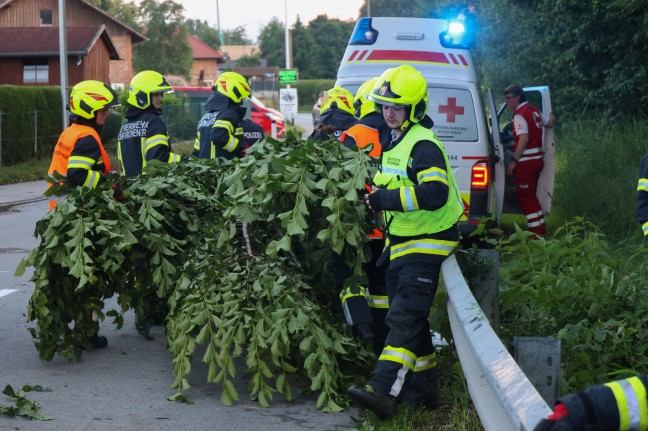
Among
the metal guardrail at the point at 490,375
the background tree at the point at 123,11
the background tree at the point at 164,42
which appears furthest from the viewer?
the background tree at the point at 123,11

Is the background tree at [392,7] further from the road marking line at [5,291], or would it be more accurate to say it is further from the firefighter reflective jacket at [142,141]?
the firefighter reflective jacket at [142,141]

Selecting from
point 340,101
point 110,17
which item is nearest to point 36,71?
point 110,17

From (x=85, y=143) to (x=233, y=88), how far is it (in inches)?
83.6

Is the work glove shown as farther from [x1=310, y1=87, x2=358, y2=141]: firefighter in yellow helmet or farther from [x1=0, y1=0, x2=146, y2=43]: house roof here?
[x1=0, y1=0, x2=146, y2=43]: house roof

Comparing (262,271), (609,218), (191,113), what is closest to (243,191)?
(262,271)

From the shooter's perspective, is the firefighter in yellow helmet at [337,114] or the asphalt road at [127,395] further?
the firefighter in yellow helmet at [337,114]

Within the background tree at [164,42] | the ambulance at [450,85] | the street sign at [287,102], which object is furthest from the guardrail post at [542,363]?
Result: the background tree at [164,42]

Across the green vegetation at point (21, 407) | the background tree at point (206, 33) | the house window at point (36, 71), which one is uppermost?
the background tree at point (206, 33)

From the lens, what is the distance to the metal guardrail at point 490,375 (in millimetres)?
2920

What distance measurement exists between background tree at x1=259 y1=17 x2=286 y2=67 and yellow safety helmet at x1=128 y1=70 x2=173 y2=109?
99.6m

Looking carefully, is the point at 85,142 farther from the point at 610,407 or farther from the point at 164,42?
the point at 164,42

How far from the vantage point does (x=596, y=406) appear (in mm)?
2816

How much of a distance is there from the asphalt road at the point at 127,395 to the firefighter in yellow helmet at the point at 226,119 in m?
1.98

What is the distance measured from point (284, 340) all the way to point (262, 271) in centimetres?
61
